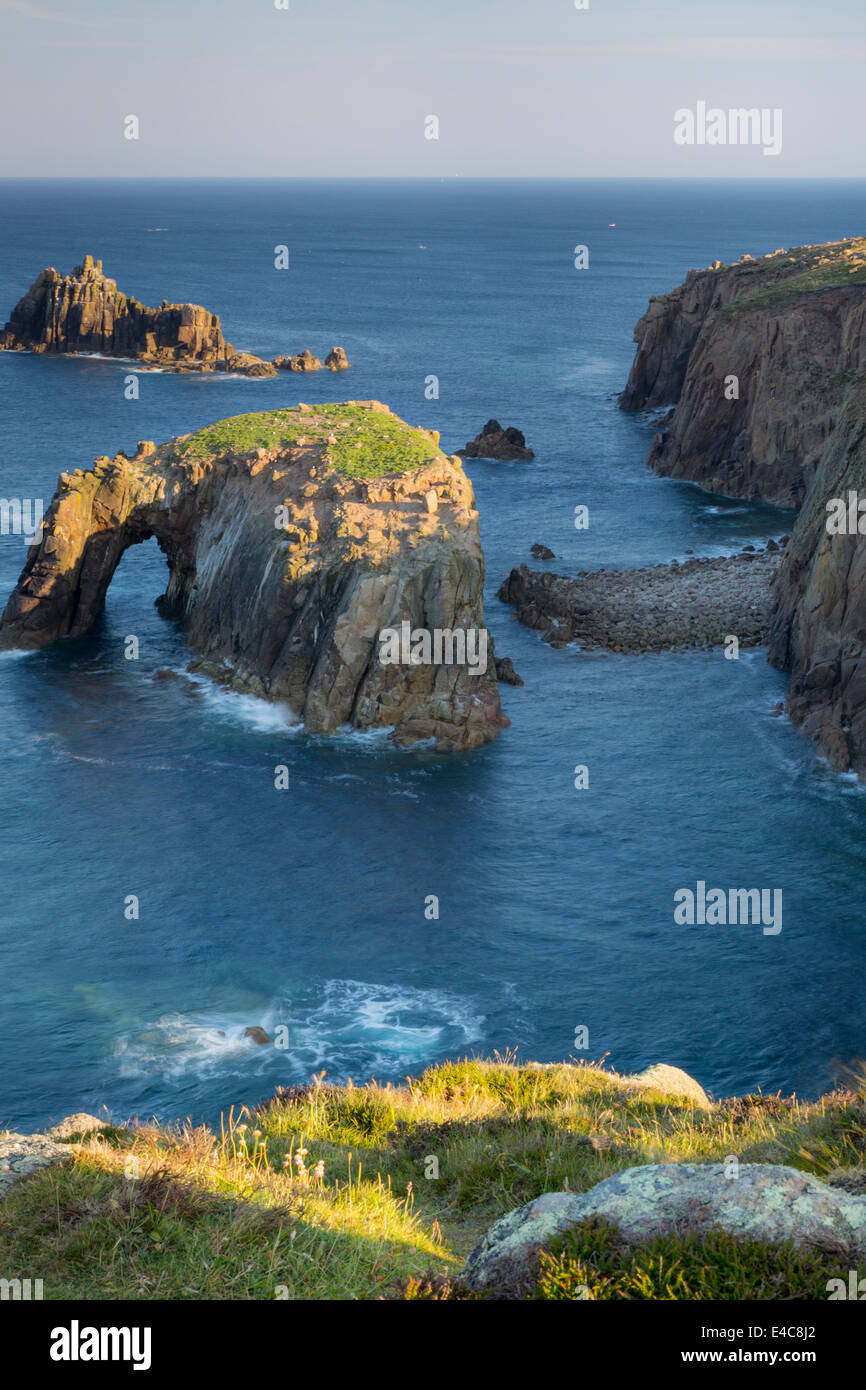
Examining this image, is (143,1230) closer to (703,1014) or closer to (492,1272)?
(492,1272)

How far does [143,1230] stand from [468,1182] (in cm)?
679

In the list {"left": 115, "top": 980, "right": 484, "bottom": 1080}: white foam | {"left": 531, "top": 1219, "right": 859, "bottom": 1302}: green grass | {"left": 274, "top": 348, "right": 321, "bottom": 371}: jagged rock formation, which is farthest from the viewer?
{"left": 274, "top": 348, "right": 321, "bottom": 371}: jagged rock formation

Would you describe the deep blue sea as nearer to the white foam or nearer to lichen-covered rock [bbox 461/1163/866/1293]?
the white foam

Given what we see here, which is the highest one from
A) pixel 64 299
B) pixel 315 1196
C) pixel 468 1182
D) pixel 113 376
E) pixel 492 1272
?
pixel 64 299

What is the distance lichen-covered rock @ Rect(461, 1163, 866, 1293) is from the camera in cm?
1223

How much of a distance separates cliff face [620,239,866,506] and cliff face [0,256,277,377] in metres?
71.6

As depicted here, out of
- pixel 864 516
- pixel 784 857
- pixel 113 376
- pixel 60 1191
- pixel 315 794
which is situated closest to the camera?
pixel 60 1191

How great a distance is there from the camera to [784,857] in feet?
178

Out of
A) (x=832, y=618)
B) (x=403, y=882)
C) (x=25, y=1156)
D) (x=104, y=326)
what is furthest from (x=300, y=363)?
(x=25, y=1156)

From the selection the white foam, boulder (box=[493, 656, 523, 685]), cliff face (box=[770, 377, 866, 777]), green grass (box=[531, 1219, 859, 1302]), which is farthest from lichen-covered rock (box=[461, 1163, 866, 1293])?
boulder (box=[493, 656, 523, 685])

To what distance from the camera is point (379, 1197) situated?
16688mm

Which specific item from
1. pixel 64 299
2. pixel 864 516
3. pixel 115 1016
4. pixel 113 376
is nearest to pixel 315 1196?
pixel 115 1016

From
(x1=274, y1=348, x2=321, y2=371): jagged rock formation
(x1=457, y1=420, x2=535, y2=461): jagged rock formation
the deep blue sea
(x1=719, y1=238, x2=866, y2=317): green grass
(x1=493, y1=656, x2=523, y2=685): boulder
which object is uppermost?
(x1=719, y1=238, x2=866, y2=317): green grass

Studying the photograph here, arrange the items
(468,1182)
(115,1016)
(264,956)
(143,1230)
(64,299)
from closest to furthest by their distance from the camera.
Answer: (143,1230) < (468,1182) < (115,1016) < (264,956) < (64,299)
